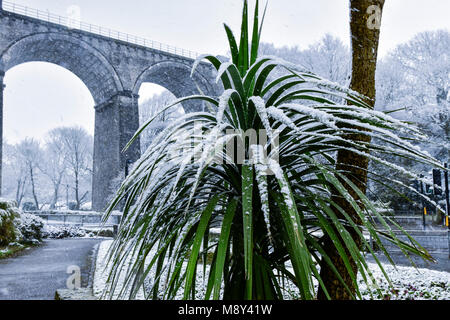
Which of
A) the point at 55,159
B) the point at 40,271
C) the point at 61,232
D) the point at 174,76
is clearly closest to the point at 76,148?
the point at 55,159

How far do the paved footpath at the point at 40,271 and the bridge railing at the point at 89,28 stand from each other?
6.51 metres

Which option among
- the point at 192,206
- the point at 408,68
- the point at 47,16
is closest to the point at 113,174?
the point at 47,16

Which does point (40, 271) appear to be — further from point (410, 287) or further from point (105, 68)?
point (105, 68)

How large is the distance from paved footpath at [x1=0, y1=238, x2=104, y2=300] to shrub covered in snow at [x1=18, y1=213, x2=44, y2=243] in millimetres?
692

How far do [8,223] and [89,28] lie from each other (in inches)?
296

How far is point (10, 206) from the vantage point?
7.98m

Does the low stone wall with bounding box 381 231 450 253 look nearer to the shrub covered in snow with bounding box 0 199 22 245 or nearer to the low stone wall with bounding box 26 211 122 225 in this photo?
the shrub covered in snow with bounding box 0 199 22 245

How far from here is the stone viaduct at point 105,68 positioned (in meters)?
11.4

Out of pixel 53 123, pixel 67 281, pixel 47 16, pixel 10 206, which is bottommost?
pixel 67 281

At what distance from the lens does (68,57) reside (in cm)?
1255

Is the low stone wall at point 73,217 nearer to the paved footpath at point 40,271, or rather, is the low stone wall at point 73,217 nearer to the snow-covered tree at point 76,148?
the snow-covered tree at point 76,148

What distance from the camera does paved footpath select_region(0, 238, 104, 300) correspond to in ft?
13.9
